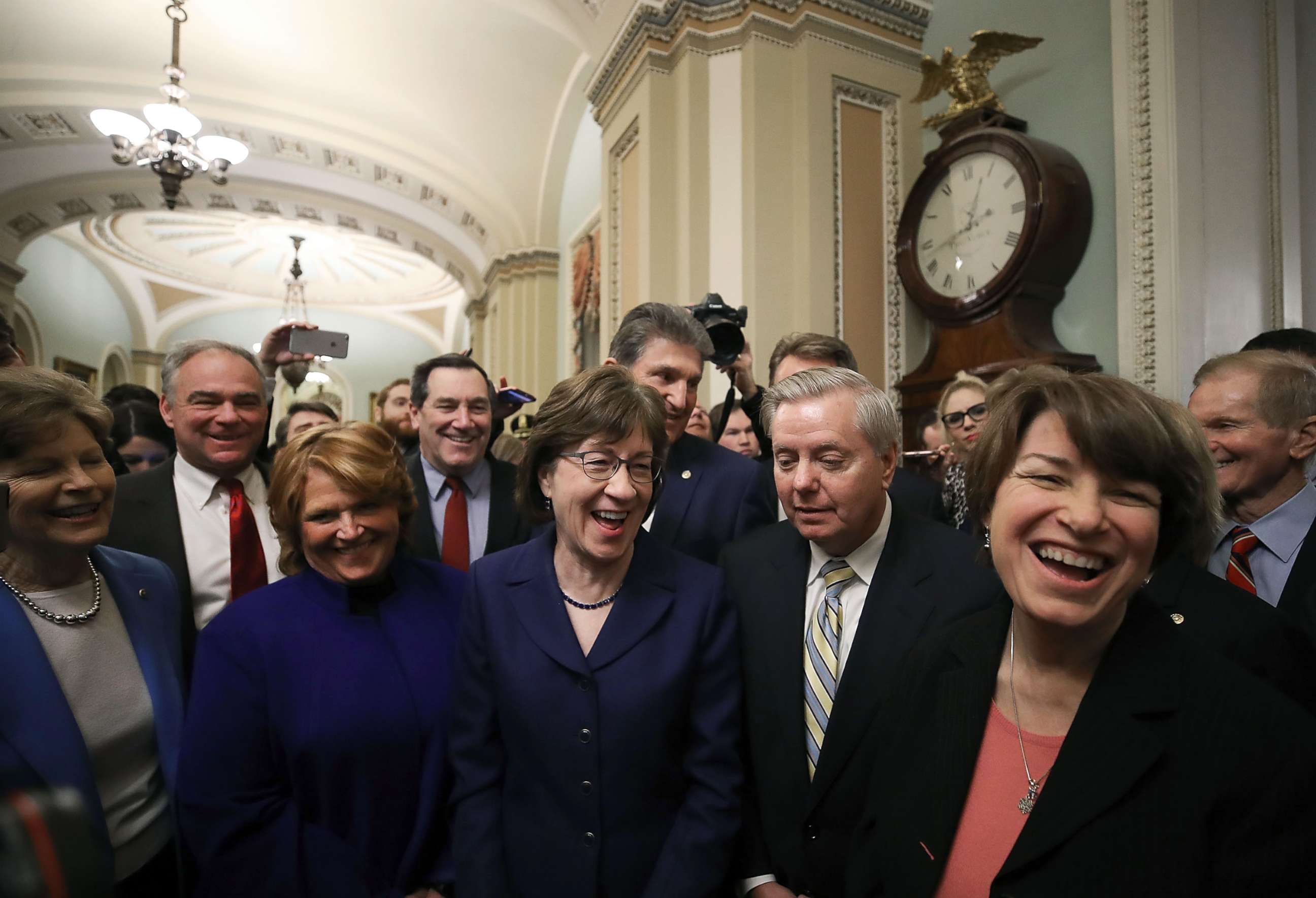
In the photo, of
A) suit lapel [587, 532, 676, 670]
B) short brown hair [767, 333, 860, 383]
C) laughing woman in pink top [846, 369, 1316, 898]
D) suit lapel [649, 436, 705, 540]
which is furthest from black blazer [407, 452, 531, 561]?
laughing woman in pink top [846, 369, 1316, 898]

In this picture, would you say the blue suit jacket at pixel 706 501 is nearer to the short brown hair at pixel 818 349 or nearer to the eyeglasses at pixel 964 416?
the short brown hair at pixel 818 349

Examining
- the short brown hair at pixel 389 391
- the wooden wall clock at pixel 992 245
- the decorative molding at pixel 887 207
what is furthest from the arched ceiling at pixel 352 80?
the short brown hair at pixel 389 391

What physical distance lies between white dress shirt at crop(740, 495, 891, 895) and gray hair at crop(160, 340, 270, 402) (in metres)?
1.64

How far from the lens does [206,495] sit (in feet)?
7.19

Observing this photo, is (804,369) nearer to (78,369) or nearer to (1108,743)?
(1108,743)

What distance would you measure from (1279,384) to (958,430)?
1.23 metres

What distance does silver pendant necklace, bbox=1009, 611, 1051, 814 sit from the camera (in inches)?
46.0

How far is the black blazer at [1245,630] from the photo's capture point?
54.4 inches

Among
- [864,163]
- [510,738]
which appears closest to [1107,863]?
[510,738]

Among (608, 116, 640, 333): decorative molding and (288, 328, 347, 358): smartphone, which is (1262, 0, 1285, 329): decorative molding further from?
(288, 328, 347, 358): smartphone

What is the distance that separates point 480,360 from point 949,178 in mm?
8525

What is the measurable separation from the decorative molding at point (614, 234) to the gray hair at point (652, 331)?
3224mm

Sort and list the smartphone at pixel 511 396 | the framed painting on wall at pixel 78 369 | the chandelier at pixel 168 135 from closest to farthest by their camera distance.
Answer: the smartphone at pixel 511 396 → the chandelier at pixel 168 135 → the framed painting on wall at pixel 78 369

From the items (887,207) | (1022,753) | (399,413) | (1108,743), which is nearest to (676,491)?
(1022,753)
